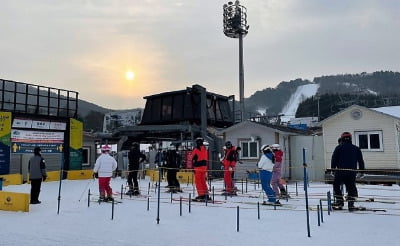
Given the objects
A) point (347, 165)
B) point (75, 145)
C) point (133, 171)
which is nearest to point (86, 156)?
point (75, 145)

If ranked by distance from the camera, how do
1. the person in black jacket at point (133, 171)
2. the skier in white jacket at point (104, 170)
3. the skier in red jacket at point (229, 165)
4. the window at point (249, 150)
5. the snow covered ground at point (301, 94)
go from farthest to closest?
the snow covered ground at point (301, 94) < the window at point (249, 150) < the person in black jacket at point (133, 171) < the skier in red jacket at point (229, 165) < the skier in white jacket at point (104, 170)

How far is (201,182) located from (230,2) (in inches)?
1632

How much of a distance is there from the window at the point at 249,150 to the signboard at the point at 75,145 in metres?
10.0

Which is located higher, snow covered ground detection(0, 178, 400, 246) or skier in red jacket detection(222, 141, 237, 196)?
skier in red jacket detection(222, 141, 237, 196)

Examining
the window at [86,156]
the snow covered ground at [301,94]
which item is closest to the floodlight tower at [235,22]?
the window at [86,156]

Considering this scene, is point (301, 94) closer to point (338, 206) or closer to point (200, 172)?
point (200, 172)

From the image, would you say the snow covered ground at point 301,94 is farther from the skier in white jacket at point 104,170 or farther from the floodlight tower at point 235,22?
the skier in white jacket at point 104,170

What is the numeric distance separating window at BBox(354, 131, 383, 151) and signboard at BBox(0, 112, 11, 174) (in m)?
17.8

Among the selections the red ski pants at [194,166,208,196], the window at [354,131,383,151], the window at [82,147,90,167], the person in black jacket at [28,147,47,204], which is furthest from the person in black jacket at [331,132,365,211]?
the window at [82,147,90,167]

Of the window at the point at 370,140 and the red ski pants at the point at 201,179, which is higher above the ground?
the window at the point at 370,140

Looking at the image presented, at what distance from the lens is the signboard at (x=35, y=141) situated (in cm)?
1981

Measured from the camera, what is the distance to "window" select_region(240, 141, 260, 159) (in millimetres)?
21456

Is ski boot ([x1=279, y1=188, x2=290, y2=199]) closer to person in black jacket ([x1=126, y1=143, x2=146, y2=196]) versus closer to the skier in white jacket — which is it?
person in black jacket ([x1=126, y1=143, x2=146, y2=196])

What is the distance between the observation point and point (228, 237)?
259 inches
